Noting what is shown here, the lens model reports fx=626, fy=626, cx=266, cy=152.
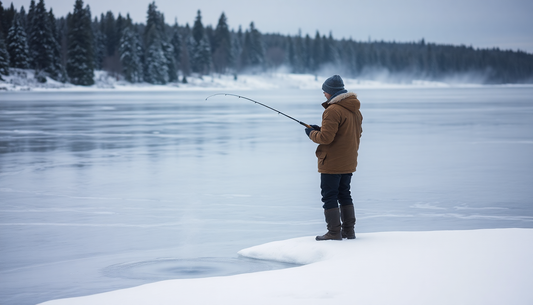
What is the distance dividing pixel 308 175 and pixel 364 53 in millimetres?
155777

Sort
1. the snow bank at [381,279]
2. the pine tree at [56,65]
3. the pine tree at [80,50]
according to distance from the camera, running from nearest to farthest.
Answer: the snow bank at [381,279]
the pine tree at [80,50]
the pine tree at [56,65]

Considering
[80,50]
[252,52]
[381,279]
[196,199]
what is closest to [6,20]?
[80,50]

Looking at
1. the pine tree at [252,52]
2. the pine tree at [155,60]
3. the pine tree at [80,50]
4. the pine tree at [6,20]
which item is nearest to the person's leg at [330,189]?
the pine tree at [80,50]

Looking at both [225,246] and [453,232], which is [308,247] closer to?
[225,246]

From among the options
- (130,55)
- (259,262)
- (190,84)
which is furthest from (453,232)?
(190,84)

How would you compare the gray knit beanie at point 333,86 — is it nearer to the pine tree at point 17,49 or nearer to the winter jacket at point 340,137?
the winter jacket at point 340,137

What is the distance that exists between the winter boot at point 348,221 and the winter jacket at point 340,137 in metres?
0.43

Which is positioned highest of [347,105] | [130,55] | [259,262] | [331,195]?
[130,55]

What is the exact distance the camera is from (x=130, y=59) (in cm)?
8294

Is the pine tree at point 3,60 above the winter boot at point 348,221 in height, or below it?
above

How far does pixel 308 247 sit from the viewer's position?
5312 mm

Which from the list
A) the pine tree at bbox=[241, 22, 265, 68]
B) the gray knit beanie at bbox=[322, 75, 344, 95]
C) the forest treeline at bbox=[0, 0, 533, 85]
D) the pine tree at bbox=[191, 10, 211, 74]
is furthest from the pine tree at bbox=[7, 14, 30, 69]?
the gray knit beanie at bbox=[322, 75, 344, 95]

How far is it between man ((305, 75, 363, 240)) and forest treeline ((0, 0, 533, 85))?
7152 centimetres

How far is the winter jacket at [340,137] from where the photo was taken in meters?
5.21
